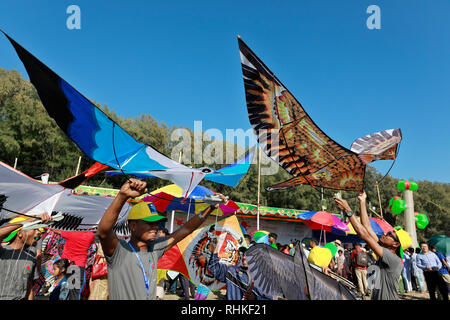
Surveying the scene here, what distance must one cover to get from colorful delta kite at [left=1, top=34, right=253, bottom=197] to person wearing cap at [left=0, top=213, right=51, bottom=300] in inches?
46.7

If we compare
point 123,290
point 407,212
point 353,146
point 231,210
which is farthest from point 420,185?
point 123,290

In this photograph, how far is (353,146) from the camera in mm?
4250

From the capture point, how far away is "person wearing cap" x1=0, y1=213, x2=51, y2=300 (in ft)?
11.2

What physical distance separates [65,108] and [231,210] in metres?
6.95

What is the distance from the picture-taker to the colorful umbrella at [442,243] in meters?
7.82

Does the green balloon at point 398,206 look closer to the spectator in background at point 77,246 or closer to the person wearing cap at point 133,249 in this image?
the spectator in background at point 77,246

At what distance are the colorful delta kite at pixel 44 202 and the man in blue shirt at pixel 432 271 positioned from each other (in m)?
8.48

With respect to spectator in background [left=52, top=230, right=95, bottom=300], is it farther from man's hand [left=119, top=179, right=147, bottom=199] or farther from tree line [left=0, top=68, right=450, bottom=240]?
tree line [left=0, top=68, right=450, bottom=240]

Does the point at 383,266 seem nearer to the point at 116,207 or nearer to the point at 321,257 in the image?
the point at 321,257

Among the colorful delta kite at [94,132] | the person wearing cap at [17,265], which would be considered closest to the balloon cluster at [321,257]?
the colorful delta kite at [94,132]

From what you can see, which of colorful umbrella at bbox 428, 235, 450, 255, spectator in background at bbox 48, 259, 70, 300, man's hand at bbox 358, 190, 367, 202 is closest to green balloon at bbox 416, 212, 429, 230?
colorful umbrella at bbox 428, 235, 450, 255

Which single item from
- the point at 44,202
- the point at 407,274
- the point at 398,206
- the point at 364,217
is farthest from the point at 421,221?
the point at 44,202

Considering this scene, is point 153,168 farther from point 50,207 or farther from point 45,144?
point 45,144

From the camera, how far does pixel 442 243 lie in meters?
7.91
